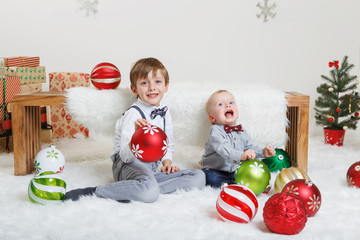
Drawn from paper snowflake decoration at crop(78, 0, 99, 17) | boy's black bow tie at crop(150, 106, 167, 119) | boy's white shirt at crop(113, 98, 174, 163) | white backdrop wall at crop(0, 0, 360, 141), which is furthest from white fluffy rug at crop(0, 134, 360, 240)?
paper snowflake decoration at crop(78, 0, 99, 17)

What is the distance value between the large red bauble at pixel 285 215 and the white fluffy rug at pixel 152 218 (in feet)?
0.09

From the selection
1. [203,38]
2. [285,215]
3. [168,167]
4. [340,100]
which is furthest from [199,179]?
[203,38]

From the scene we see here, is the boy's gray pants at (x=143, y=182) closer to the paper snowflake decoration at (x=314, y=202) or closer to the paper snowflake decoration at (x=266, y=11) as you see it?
the paper snowflake decoration at (x=314, y=202)

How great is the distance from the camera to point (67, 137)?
3332 mm

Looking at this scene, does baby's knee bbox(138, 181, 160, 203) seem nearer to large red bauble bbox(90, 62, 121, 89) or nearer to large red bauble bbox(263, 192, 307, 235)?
large red bauble bbox(263, 192, 307, 235)

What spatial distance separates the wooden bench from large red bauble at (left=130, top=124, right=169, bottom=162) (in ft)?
2.29

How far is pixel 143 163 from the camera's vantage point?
1.93 metres

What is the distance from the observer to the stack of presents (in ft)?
9.12

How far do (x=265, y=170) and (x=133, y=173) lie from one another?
567 millimetres

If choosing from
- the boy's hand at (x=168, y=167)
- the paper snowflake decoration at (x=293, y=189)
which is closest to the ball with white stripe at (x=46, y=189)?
the boy's hand at (x=168, y=167)

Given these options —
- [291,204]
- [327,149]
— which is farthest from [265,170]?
[327,149]

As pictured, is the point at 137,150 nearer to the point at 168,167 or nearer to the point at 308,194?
the point at 168,167

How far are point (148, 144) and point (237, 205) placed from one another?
0.41 metres

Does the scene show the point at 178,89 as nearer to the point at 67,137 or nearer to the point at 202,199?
the point at 202,199
